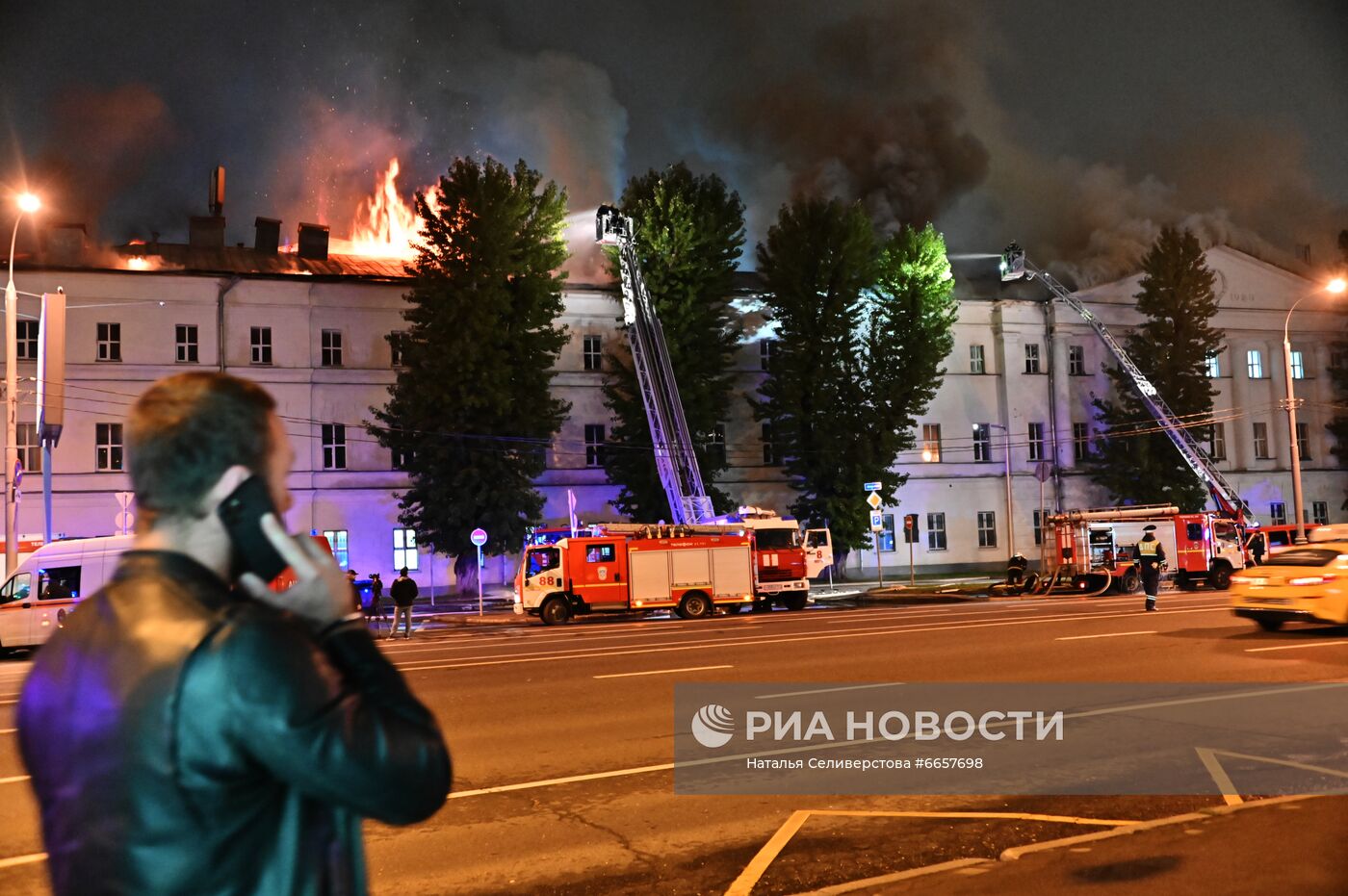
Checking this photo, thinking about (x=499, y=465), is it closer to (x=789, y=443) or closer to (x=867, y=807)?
(x=789, y=443)

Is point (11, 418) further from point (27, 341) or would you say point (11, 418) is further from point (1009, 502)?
point (1009, 502)

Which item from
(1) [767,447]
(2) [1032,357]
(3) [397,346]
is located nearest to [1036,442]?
(2) [1032,357]

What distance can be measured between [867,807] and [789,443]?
3689 cm

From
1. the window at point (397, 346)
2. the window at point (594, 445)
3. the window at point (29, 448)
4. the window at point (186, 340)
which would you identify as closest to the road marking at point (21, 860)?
the window at point (397, 346)

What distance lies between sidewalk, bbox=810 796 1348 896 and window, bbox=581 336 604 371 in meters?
39.0

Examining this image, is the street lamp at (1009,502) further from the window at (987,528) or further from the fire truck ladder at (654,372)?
the fire truck ladder at (654,372)

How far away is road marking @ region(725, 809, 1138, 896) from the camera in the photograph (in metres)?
5.71

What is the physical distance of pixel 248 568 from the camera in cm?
188

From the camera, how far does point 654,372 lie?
129ft

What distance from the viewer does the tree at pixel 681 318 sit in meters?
41.4

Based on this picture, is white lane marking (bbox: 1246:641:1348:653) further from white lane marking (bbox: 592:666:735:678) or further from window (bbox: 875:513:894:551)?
window (bbox: 875:513:894:551)

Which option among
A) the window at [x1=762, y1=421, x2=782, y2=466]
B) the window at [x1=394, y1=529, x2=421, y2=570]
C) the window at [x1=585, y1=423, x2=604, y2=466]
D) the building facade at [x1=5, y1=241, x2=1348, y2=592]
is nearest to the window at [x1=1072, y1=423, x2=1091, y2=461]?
the building facade at [x1=5, y1=241, x2=1348, y2=592]

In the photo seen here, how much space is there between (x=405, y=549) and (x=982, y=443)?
2645cm

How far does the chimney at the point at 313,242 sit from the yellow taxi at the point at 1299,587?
39.9 meters
